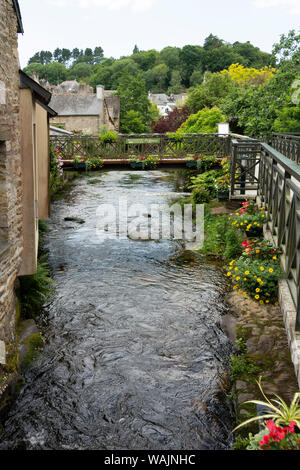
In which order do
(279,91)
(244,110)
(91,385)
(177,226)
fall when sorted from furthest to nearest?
1. (244,110)
2. (279,91)
3. (177,226)
4. (91,385)

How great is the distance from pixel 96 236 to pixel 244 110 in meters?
12.8

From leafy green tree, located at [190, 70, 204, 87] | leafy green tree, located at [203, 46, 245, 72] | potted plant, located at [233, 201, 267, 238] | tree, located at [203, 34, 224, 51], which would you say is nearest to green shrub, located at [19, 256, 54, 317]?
potted plant, located at [233, 201, 267, 238]

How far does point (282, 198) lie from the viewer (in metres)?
6.64

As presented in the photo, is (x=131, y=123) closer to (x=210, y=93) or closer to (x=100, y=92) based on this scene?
(x=100, y=92)

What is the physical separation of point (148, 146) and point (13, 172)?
13.3 m

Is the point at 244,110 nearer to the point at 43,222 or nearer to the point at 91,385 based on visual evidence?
the point at 43,222

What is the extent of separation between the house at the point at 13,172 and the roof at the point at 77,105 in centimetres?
4063

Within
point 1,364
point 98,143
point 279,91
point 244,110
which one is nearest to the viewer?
point 1,364

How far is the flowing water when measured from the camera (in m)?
5.18

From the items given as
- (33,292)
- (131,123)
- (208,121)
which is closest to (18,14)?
(33,292)

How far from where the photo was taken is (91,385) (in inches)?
239

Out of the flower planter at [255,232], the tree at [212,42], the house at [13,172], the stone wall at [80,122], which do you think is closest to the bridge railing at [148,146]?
the flower planter at [255,232]
